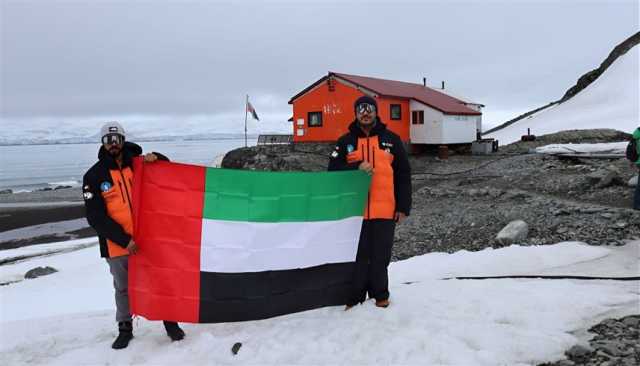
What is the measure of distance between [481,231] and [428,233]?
4.35 feet

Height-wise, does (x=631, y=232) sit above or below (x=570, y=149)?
below

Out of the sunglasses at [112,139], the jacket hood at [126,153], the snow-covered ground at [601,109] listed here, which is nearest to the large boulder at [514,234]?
the jacket hood at [126,153]

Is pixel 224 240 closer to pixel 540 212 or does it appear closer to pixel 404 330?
pixel 404 330

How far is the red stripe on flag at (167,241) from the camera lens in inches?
160

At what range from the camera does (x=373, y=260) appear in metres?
4.66

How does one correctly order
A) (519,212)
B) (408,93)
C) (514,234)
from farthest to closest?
(408,93)
(519,212)
(514,234)

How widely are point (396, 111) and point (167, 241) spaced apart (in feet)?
87.7

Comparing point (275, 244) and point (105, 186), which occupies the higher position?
point (105, 186)

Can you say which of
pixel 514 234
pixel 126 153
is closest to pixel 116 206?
pixel 126 153

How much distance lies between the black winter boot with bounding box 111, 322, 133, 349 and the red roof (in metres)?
25.2

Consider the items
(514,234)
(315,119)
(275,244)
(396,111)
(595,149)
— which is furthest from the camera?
(315,119)

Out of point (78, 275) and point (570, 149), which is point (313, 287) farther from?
point (570, 149)

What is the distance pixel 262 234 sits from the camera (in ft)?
14.0

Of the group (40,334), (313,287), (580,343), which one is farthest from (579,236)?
(40,334)
